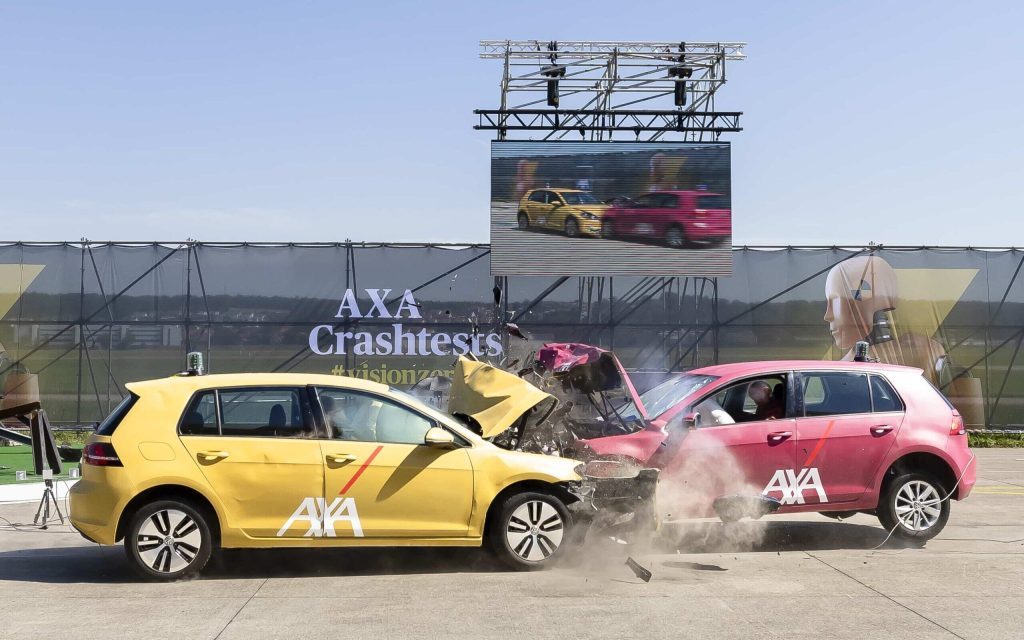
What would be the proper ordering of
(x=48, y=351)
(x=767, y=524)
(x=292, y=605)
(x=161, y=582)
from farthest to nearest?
(x=48, y=351) < (x=767, y=524) < (x=161, y=582) < (x=292, y=605)

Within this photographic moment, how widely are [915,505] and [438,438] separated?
4.59 metres

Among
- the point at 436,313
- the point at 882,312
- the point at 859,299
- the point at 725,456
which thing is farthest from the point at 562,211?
the point at 725,456

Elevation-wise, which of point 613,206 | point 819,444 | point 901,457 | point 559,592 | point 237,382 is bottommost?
point 559,592

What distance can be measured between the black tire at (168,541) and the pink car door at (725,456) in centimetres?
378

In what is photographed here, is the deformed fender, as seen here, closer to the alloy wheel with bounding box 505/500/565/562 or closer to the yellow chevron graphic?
the alloy wheel with bounding box 505/500/565/562

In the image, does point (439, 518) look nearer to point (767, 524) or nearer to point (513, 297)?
point (767, 524)

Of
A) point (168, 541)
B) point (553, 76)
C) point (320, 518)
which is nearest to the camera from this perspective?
point (168, 541)

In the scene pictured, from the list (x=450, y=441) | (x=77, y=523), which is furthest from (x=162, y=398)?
(x=450, y=441)

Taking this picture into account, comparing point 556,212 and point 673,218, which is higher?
point 556,212

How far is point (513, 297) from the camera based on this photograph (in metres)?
21.0

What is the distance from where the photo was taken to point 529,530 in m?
7.84

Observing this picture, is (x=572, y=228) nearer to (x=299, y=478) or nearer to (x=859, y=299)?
(x=859, y=299)

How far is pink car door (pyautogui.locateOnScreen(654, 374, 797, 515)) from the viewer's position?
28.7 feet

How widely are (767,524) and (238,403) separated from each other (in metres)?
5.54
